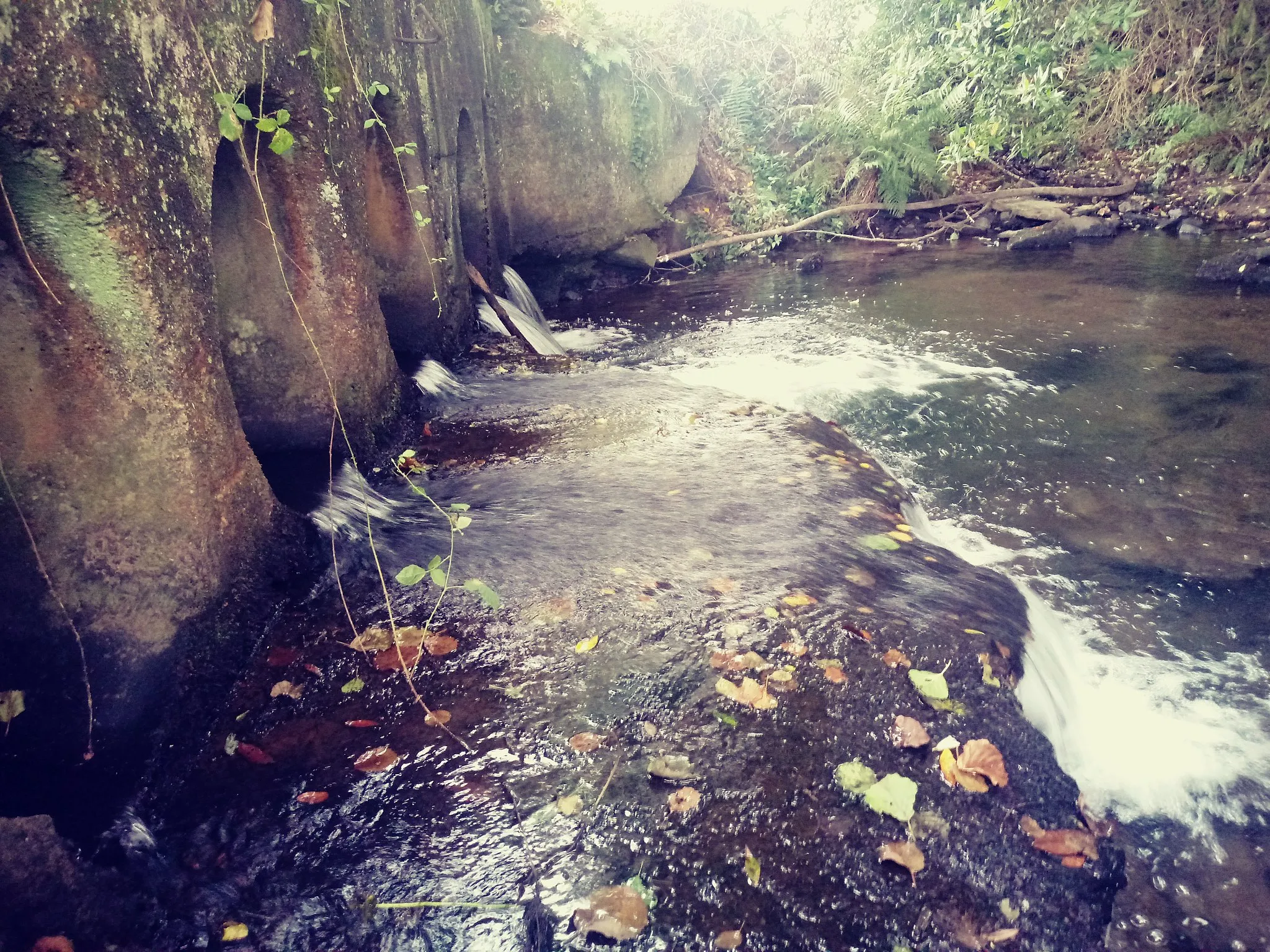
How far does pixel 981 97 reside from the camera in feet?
47.2

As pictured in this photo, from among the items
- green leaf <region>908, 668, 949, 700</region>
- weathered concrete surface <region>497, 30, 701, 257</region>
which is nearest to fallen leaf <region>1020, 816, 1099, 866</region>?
green leaf <region>908, 668, 949, 700</region>

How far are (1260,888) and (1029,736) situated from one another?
80 centimetres

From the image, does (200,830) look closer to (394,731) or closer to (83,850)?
(83,850)

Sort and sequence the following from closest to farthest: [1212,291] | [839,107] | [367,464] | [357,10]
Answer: [367,464] → [357,10] → [1212,291] → [839,107]

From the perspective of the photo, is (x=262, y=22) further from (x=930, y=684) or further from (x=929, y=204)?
(x=929, y=204)

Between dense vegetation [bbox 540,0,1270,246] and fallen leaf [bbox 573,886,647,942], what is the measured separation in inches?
458

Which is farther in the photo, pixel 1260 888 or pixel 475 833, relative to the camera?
pixel 1260 888

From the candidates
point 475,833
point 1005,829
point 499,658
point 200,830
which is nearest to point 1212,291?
point 1005,829

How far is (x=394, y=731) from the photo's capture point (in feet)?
8.97

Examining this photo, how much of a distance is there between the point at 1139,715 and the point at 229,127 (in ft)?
15.3

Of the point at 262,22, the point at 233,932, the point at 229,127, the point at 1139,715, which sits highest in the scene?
the point at 262,22

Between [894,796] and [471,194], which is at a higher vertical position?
[471,194]

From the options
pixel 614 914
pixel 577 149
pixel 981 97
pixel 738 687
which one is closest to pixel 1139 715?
pixel 738 687

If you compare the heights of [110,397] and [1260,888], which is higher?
[110,397]
